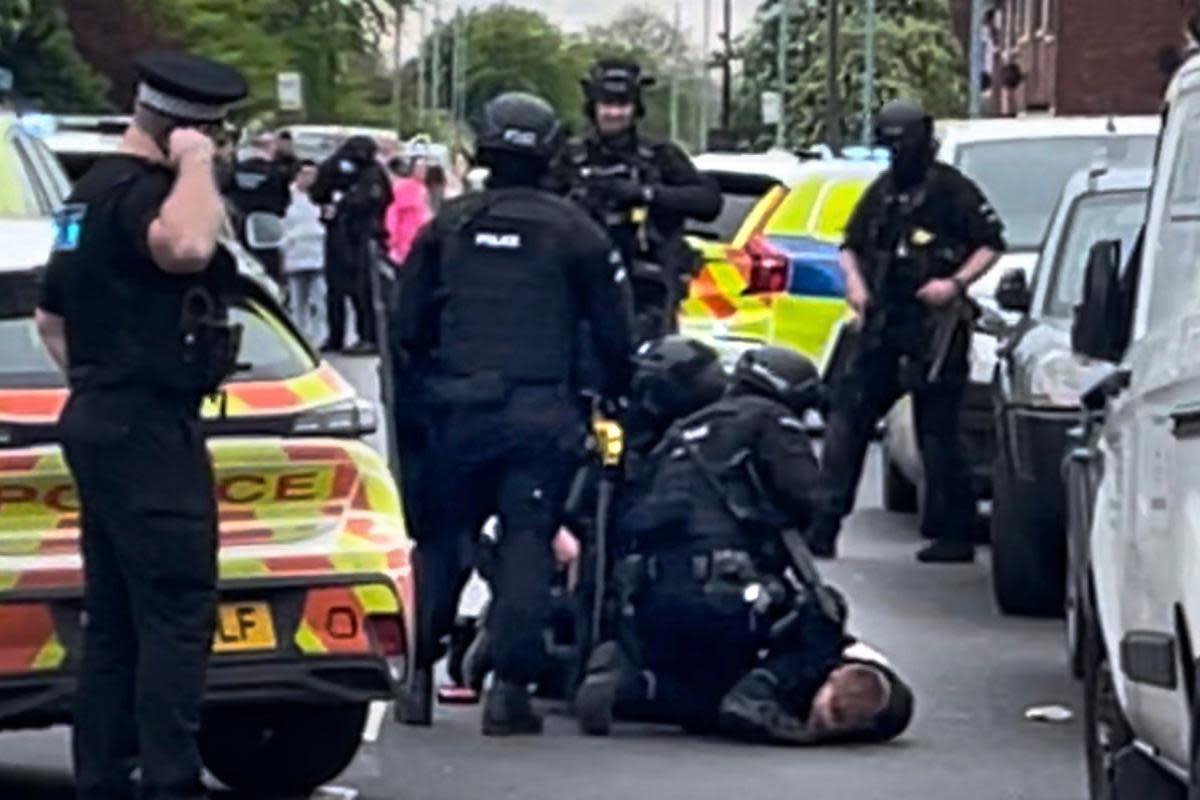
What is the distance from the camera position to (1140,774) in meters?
7.91

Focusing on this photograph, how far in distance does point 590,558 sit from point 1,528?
275cm

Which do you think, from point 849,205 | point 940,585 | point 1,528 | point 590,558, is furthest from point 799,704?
point 849,205

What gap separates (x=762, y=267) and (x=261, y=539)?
11820mm

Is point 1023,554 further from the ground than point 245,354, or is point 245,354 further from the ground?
point 245,354

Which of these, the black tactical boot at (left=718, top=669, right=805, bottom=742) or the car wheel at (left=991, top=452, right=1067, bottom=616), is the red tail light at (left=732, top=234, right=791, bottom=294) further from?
the black tactical boot at (left=718, top=669, right=805, bottom=742)

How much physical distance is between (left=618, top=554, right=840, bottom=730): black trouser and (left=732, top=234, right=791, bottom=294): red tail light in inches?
385

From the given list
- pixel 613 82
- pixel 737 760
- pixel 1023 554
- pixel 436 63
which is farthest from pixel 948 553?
pixel 436 63

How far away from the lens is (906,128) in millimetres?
14945

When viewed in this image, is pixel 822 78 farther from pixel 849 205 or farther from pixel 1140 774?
pixel 1140 774

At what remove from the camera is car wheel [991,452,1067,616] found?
13.4 meters

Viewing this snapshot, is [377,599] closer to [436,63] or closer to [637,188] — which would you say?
[637,188]

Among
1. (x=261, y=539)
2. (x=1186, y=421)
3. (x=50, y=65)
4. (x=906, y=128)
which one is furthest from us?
(x=50, y=65)

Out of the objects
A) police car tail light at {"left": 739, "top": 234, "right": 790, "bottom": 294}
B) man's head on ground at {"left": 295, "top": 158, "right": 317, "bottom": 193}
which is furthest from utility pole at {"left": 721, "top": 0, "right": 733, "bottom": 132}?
police car tail light at {"left": 739, "top": 234, "right": 790, "bottom": 294}

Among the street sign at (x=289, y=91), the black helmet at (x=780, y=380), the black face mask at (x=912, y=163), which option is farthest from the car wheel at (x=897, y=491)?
the street sign at (x=289, y=91)
